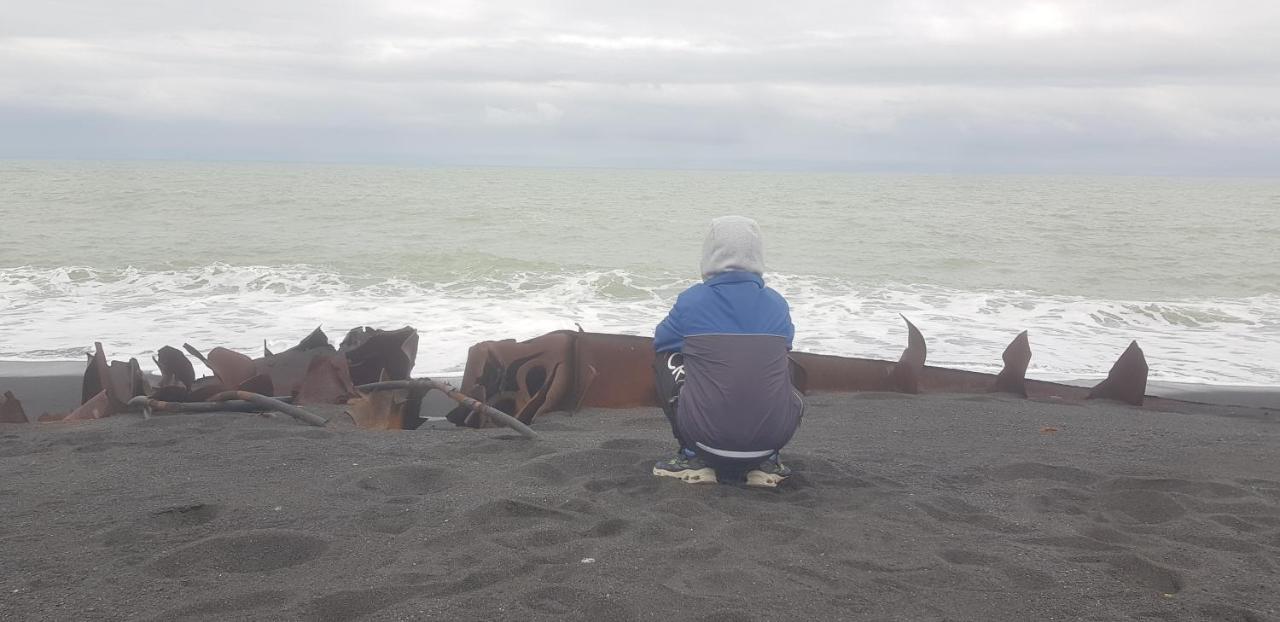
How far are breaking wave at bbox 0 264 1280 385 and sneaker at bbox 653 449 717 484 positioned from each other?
4.34 m

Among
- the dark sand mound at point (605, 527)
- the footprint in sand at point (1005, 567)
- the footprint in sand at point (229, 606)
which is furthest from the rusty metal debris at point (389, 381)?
the footprint in sand at point (229, 606)

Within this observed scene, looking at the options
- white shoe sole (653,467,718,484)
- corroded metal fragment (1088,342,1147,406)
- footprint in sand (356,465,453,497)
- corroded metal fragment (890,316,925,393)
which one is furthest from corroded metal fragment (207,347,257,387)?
corroded metal fragment (1088,342,1147,406)

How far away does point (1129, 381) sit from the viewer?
6.27 metres

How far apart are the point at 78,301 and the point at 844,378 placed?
10347 millimetres

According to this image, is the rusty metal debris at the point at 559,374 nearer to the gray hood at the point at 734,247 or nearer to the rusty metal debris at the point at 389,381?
the rusty metal debris at the point at 389,381

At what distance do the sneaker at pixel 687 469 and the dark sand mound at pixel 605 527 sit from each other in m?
0.10

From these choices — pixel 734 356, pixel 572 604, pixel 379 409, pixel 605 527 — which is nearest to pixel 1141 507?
pixel 734 356

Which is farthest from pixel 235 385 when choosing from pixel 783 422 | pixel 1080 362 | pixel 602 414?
pixel 1080 362

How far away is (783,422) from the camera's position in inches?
149

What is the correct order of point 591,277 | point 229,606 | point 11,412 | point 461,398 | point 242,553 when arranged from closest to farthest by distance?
point 229,606
point 242,553
point 461,398
point 11,412
point 591,277

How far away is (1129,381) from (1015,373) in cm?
71

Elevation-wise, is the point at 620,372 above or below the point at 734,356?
below

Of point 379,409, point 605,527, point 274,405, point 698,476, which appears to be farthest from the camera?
point 379,409

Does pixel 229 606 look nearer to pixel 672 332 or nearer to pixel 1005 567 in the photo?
pixel 672 332
